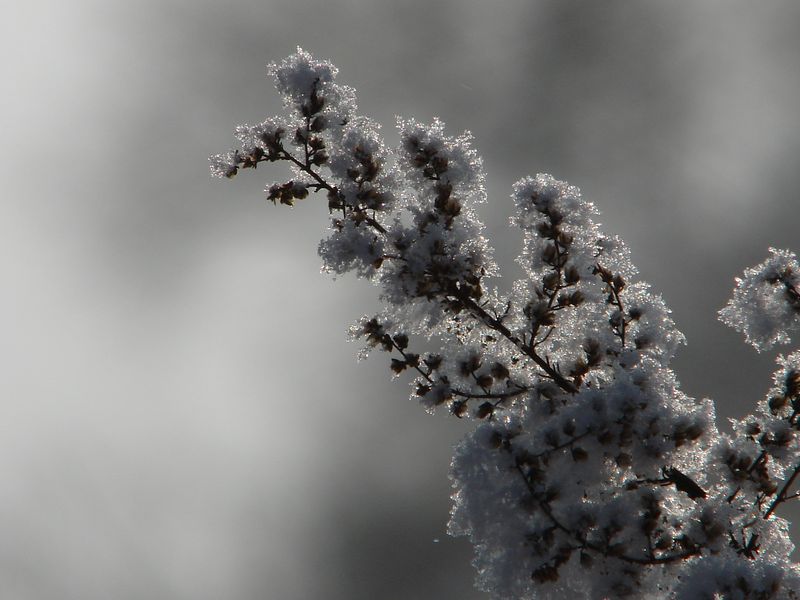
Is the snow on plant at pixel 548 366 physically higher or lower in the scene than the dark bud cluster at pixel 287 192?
lower

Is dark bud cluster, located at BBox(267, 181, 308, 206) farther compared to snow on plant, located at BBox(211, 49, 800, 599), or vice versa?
dark bud cluster, located at BBox(267, 181, 308, 206)

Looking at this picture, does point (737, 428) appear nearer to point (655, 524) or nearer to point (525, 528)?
point (655, 524)

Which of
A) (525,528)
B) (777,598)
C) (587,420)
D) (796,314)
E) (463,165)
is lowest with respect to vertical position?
(777,598)

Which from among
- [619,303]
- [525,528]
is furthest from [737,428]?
[525,528]

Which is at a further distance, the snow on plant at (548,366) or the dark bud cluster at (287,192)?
the dark bud cluster at (287,192)

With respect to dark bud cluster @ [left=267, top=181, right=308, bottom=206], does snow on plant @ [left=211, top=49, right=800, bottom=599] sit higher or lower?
lower

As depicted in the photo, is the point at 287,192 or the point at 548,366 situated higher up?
the point at 287,192

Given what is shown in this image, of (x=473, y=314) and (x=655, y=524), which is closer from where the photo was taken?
(x=655, y=524)

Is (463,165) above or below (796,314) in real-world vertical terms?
above
